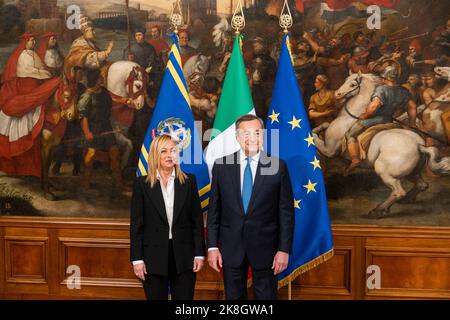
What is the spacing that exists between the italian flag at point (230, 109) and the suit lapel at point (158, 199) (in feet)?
2.96

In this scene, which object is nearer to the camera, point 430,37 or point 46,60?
point 430,37

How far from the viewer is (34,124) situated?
5.61 meters

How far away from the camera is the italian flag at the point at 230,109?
4.64 meters

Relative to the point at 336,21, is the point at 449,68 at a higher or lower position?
lower

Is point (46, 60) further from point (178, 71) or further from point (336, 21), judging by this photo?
point (336, 21)

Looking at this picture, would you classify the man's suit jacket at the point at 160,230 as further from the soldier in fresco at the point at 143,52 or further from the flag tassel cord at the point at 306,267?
the soldier in fresco at the point at 143,52

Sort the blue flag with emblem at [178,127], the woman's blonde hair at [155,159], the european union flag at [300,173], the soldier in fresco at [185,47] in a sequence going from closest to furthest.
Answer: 1. the woman's blonde hair at [155,159]
2. the blue flag with emblem at [178,127]
3. the european union flag at [300,173]
4. the soldier in fresco at [185,47]

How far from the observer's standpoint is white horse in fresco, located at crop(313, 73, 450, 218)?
519cm

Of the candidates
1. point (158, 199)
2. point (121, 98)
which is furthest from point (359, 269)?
point (121, 98)

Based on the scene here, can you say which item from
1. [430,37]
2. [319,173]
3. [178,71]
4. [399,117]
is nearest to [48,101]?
[178,71]

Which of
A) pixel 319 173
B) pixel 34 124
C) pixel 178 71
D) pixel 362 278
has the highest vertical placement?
pixel 178 71

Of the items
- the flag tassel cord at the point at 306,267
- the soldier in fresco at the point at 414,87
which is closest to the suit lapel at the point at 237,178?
the flag tassel cord at the point at 306,267

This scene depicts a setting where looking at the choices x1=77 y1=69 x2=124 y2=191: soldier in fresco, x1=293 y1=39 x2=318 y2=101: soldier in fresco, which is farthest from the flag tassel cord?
x1=77 y1=69 x2=124 y2=191: soldier in fresco

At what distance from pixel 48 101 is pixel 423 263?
14.2 feet
